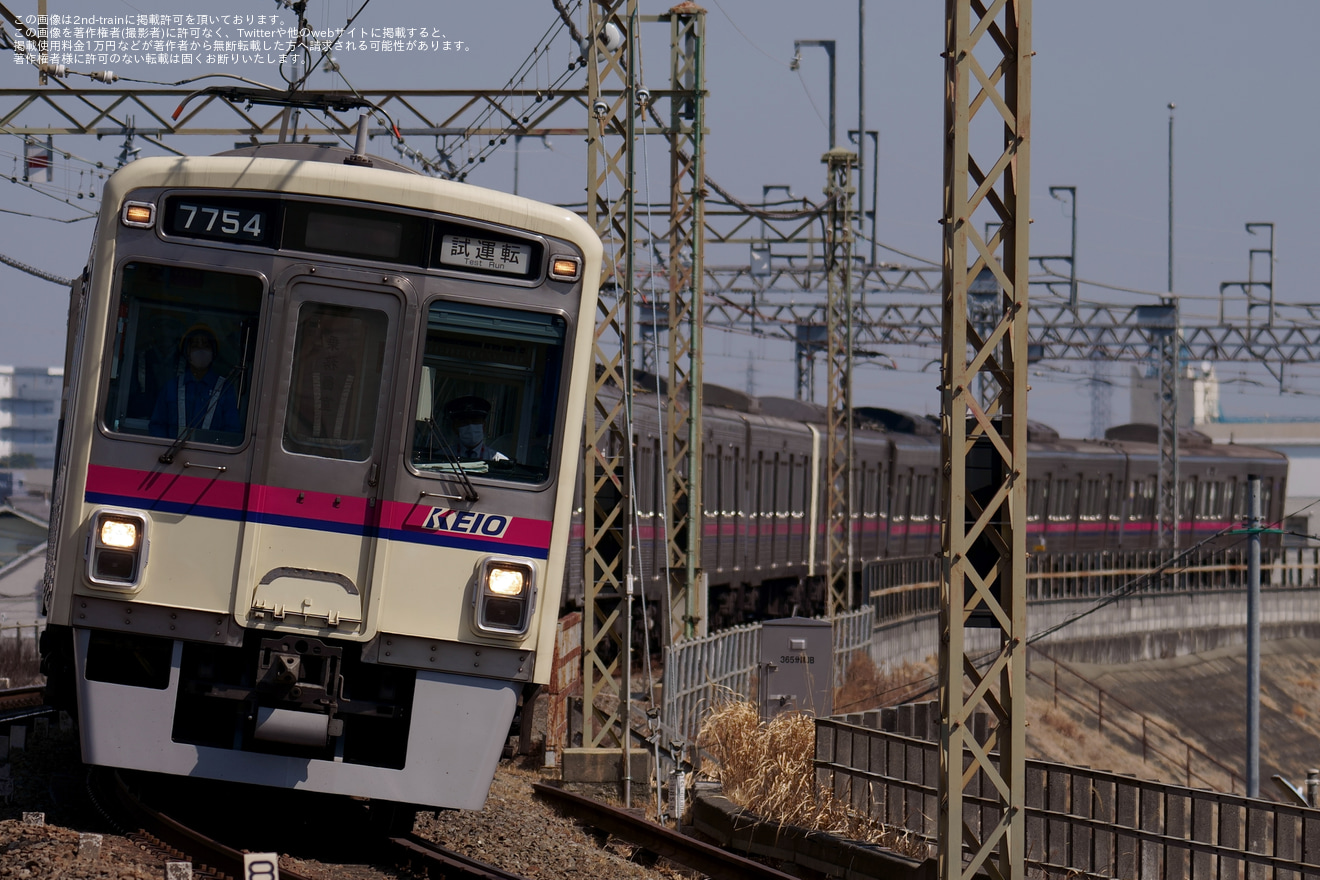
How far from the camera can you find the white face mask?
321 inches

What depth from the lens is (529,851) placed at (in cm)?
937

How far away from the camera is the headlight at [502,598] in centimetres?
805

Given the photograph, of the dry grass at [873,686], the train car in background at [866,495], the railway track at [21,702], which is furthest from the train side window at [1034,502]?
the railway track at [21,702]

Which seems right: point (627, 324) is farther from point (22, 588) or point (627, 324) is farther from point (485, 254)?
point (22, 588)

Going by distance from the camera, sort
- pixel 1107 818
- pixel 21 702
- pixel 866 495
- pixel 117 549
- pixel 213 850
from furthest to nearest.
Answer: pixel 866 495 → pixel 21 702 → pixel 1107 818 → pixel 117 549 → pixel 213 850

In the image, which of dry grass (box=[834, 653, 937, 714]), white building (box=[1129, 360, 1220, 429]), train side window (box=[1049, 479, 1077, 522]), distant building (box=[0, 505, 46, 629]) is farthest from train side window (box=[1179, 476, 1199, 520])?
white building (box=[1129, 360, 1220, 429])

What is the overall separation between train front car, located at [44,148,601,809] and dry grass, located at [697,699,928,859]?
3530mm

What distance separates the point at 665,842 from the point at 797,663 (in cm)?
525

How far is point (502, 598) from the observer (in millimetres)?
8078

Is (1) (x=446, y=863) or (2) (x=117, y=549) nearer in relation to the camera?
(2) (x=117, y=549)

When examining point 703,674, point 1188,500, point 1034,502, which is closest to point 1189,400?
point 1188,500

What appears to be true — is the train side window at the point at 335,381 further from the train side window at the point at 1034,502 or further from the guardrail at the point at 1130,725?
the train side window at the point at 1034,502

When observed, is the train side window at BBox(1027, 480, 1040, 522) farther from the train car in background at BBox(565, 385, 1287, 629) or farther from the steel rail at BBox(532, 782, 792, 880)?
the steel rail at BBox(532, 782, 792, 880)

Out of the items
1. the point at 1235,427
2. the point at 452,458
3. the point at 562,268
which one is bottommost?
the point at 452,458
